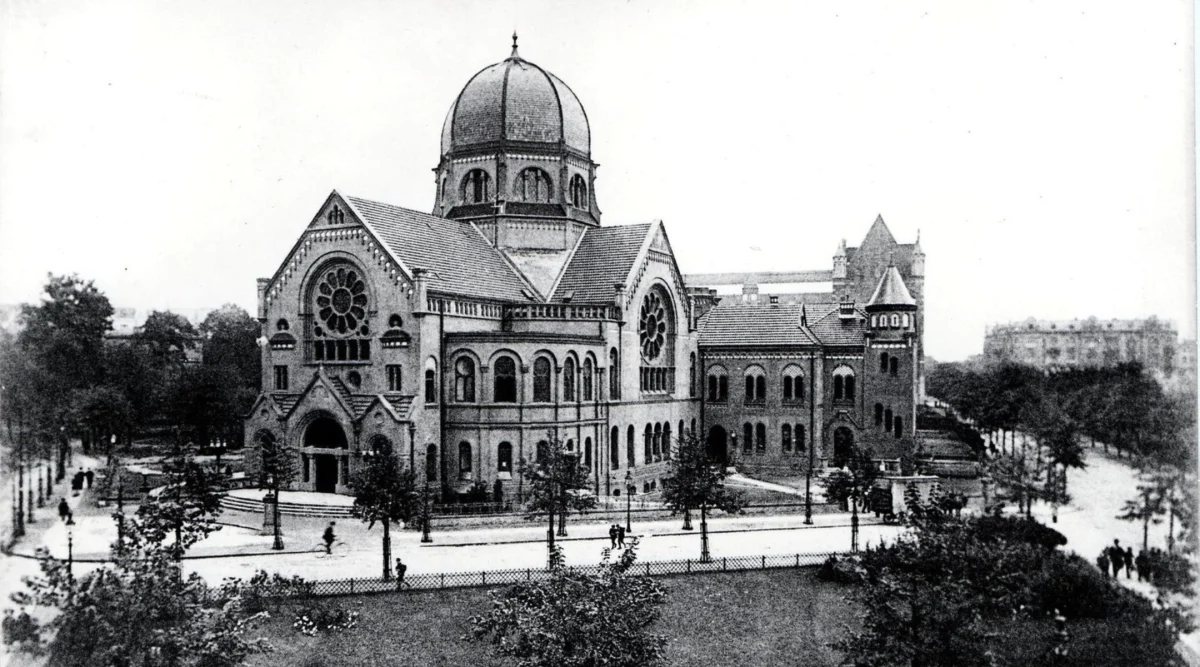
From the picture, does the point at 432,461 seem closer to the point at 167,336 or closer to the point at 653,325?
the point at 653,325

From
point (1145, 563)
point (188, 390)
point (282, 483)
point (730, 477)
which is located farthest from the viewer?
point (188, 390)

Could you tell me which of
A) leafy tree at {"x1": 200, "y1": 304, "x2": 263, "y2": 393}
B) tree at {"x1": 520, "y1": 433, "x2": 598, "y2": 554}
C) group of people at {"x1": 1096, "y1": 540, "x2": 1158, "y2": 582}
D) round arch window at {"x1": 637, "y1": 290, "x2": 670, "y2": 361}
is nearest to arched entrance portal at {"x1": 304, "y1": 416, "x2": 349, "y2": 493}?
tree at {"x1": 520, "y1": 433, "x2": 598, "y2": 554}

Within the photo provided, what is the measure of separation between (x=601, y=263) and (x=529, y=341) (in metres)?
10.8

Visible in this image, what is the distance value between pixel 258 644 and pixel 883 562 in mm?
16372

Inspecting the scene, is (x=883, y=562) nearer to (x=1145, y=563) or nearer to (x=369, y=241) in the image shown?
(x=1145, y=563)

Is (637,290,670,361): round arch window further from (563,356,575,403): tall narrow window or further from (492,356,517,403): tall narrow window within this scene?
(492,356,517,403): tall narrow window

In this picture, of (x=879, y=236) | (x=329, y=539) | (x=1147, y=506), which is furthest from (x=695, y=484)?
(x=879, y=236)

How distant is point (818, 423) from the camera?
214 feet

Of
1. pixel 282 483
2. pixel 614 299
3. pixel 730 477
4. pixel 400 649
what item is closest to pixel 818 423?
pixel 730 477

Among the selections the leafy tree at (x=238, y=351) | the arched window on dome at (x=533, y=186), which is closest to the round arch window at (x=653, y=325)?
the arched window on dome at (x=533, y=186)

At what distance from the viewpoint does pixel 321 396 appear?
1933 inches

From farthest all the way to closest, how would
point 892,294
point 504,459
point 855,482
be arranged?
point 892,294 → point 504,459 → point 855,482

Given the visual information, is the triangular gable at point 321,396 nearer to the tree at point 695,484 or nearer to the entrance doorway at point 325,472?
the entrance doorway at point 325,472

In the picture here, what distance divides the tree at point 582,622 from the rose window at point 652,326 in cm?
3909
